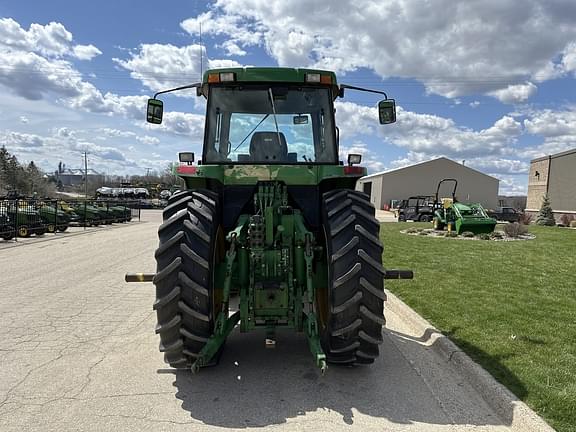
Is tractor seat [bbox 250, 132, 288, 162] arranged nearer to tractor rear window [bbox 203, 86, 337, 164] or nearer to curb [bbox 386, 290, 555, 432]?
tractor rear window [bbox 203, 86, 337, 164]

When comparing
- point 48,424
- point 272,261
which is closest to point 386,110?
point 272,261

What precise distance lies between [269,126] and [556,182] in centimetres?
3839

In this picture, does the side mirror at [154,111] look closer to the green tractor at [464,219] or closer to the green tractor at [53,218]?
the green tractor at [53,218]

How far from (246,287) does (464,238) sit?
15.0m

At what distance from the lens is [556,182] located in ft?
118

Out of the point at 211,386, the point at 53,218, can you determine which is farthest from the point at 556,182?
the point at 211,386

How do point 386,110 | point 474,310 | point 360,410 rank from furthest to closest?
point 474,310, point 386,110, point 360,410

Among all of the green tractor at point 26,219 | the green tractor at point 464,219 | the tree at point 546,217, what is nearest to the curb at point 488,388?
the green tractor at point 464,219

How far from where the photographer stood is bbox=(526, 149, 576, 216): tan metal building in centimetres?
3456

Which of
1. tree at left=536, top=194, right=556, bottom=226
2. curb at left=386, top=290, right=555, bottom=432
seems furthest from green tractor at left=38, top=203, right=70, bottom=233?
tree at left=536, top=194, right=556, bottom=226

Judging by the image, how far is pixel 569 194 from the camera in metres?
34.6

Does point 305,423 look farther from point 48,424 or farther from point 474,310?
point 474,310

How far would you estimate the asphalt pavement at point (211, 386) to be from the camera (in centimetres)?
317

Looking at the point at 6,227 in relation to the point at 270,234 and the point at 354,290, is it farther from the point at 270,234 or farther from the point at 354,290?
the point at 354,290
